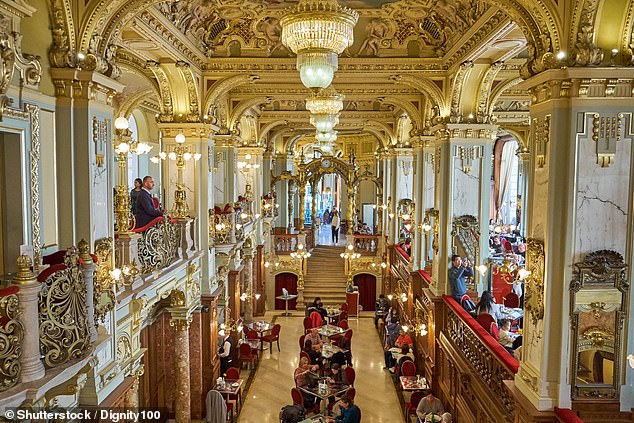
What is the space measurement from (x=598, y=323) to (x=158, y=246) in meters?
6.08

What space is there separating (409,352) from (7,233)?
10.6 metres

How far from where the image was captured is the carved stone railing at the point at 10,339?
3.27m

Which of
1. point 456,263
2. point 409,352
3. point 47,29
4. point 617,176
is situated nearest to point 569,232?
point 617,176

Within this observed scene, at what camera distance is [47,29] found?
507 cm

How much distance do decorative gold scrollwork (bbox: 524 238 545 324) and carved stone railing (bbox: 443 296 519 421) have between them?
111 cm

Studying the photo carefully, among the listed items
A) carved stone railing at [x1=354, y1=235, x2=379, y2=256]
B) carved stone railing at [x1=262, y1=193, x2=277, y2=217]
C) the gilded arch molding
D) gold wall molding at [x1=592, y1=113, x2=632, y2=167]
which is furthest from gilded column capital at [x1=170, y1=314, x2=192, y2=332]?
carved stone railing at [x1=354, y1=235, x2=379, y2=256]

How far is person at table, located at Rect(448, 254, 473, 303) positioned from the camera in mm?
10078

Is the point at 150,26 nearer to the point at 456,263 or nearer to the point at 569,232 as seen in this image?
the point at 569,232

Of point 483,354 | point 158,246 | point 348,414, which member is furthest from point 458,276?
point 158,246

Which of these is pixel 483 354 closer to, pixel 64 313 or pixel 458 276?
pixel 458 276

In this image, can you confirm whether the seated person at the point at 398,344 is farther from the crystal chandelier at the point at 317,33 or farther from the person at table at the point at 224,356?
the crystal chandelier at the point at 317,33

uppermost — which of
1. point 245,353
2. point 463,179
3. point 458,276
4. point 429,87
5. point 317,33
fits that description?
point 429,87

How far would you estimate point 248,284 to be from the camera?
18688mm

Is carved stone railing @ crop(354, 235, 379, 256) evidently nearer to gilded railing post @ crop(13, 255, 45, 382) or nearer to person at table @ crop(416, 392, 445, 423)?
person at table @ crop(416, 392, 445, 423)
